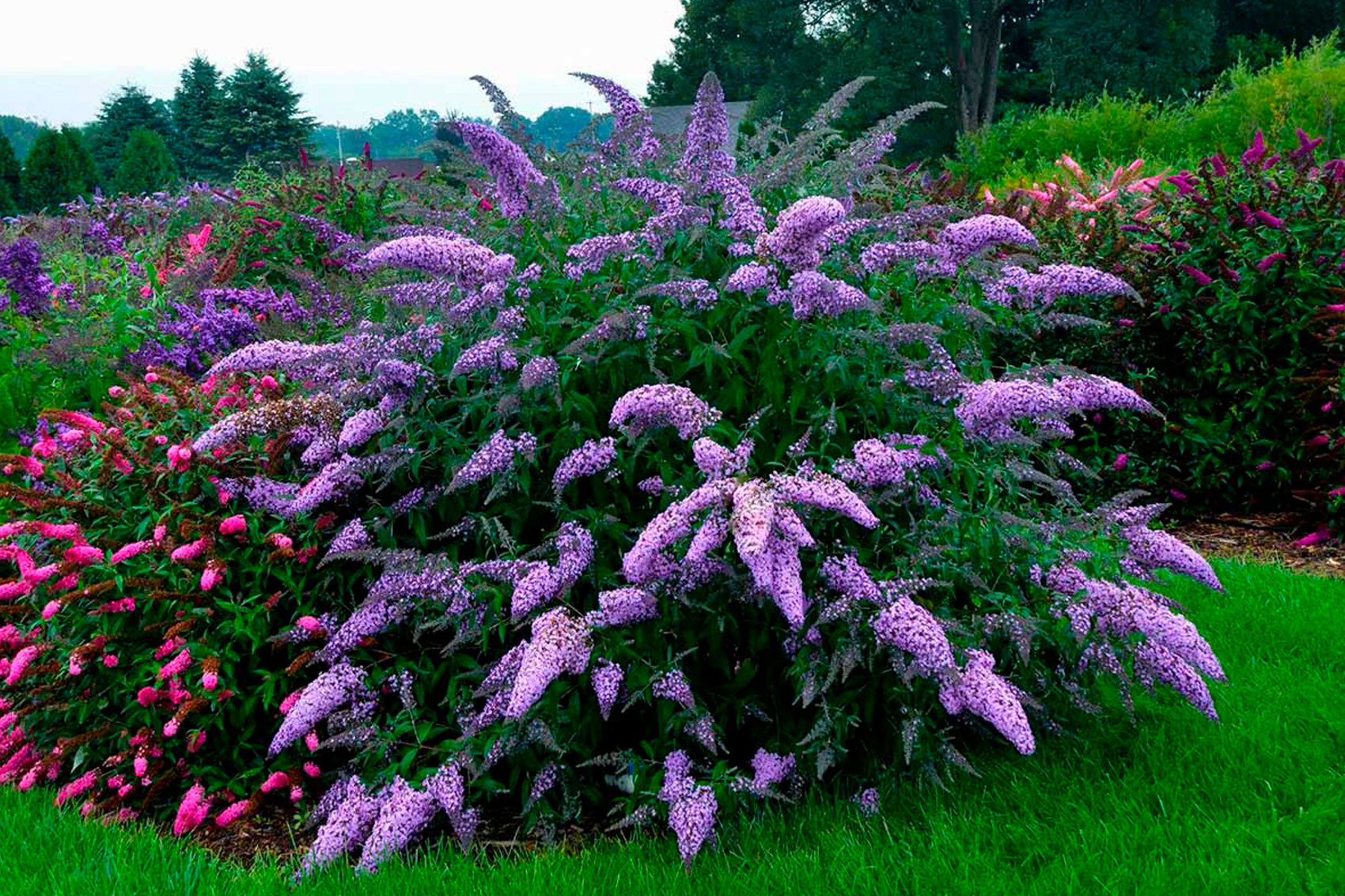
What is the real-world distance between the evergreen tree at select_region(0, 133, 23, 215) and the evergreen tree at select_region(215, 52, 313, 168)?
16.6 metres

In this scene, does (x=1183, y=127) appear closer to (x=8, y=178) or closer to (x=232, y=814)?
(x=232, y=814)

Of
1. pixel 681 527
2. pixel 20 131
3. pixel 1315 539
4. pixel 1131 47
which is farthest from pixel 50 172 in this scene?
pixel 20 131

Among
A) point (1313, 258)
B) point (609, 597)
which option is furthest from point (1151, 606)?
point (1313, 258)

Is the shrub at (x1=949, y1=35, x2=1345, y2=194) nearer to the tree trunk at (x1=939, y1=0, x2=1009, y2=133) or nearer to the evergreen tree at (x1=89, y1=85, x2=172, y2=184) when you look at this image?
the tree trunk at (x1=939, y1=0, x2=1009, y2=133)

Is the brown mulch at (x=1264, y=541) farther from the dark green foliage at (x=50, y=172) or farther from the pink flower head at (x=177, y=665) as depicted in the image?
the dark green foliage at (x=50, y=172)

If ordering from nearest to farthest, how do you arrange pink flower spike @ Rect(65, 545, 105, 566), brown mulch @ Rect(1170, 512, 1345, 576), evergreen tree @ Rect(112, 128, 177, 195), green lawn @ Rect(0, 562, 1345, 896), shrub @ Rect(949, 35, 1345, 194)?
green lawn @ Rect(0, 562, 1345, 896), pink flower spike @ Rect(65, 545, 105, 566), brown mulch @ Rect(1170, 512, 1345, 576), shrub @ Rect(949, 35, 1345, 194), evergreen tree @ Rect(112, 128, 177, 195)

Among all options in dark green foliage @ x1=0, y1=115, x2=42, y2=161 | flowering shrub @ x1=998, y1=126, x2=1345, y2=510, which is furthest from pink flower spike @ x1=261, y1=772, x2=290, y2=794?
dark green foliage @ x1=0, y1=115, x2=42, y2=161

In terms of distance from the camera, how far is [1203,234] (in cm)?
713

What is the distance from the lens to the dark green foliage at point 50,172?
36.0m

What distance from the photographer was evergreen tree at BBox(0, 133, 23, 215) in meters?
35.3

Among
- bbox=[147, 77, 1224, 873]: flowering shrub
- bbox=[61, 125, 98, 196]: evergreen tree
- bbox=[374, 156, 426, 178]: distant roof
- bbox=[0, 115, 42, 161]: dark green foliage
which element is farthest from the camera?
bbox=[0, 115, 42, 161]: dark green foliage

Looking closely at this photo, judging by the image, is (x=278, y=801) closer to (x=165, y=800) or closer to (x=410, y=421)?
(x=165, y=800)

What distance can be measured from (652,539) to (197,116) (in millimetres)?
62865

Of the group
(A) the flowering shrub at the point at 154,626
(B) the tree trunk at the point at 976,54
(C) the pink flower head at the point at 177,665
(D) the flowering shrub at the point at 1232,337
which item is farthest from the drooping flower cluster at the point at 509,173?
(B) the tree trunk at the point at 976,54
